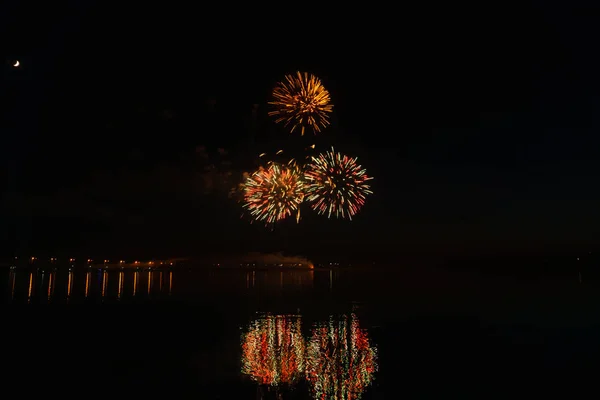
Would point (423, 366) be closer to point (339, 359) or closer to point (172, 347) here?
point (339, 359)

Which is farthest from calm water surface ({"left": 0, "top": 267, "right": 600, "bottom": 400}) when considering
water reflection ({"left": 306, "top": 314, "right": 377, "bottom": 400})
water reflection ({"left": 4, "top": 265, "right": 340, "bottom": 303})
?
water reflection ({"left": 4, "top": 265, "right": 340, "bottom": 303})

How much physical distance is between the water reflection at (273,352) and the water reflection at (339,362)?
0.50m

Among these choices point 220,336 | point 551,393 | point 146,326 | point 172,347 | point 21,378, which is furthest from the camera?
point 146,326

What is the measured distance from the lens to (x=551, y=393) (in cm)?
1361

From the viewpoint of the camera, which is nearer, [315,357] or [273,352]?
[315,357]

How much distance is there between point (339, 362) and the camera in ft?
53.6

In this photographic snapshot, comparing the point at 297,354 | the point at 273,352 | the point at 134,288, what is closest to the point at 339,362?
the point at 297,354

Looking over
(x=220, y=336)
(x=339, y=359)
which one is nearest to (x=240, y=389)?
(x=339, y=359)

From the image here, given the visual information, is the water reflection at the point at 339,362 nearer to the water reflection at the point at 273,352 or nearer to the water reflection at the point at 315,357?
the water reflection at the point at 315,357

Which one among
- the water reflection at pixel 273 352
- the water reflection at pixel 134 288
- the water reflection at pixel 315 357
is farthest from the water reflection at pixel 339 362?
the water reflection at pixel 134 288

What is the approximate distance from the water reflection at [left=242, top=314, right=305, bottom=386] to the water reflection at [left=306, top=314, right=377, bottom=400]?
50 centimetres

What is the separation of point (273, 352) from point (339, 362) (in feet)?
9.80

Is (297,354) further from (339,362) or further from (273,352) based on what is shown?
(339,362)

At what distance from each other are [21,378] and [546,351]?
1952 centimetres
